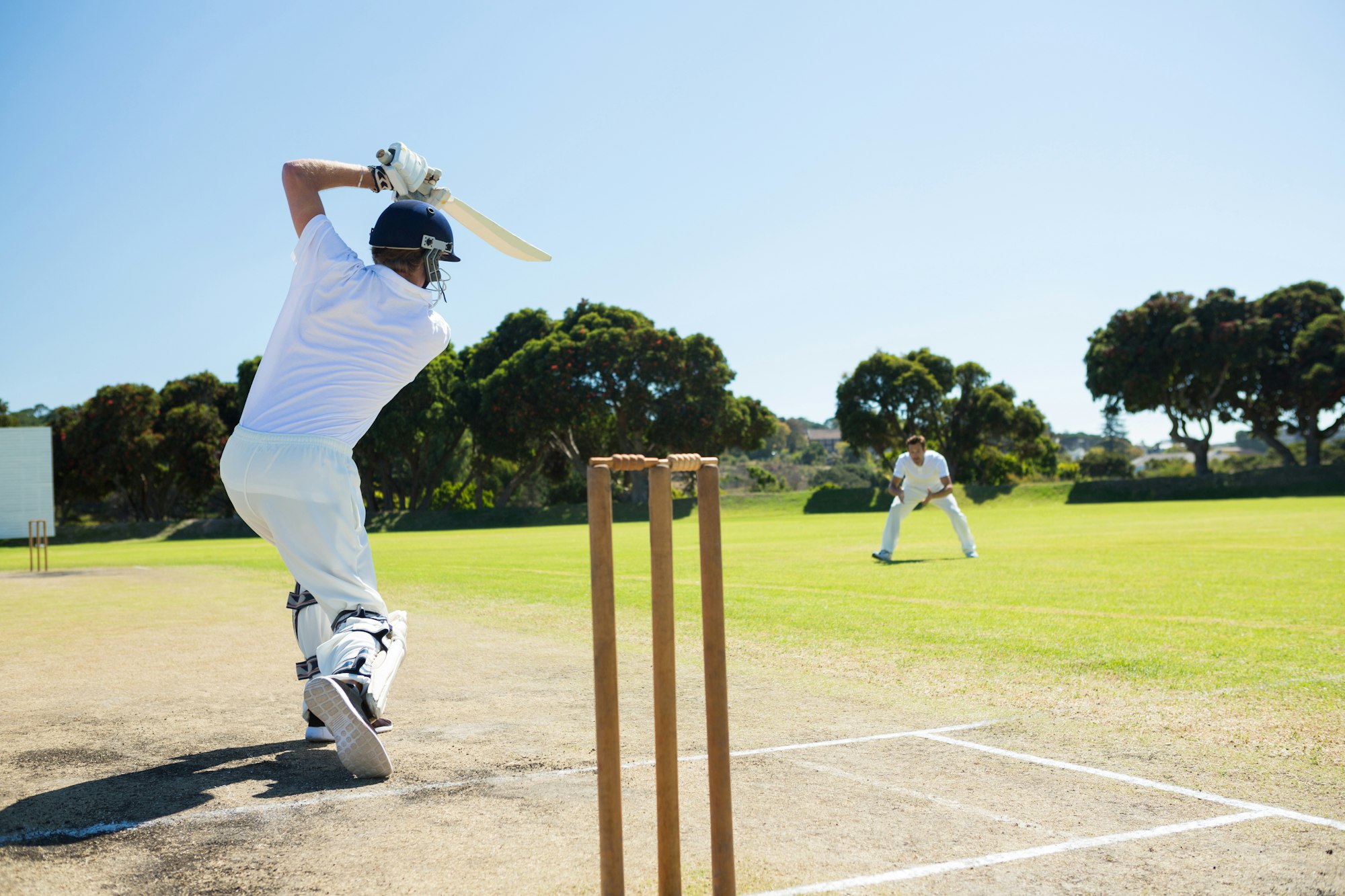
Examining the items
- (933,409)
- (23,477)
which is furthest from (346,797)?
(933,409)

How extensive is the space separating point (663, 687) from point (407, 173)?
2813 mm

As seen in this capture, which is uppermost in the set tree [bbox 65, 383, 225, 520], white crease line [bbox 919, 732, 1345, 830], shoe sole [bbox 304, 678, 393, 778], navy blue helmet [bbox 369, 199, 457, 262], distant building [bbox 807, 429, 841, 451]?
distant building [bbox 807, 429, 841, 451]

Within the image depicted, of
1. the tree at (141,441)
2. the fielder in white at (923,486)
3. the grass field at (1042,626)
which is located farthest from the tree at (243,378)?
the fielder in white at (923,486)

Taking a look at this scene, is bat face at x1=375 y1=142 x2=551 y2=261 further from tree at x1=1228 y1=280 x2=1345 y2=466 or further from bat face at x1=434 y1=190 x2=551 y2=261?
tree at x1=1228 y1=280 x2=1345 y2=466

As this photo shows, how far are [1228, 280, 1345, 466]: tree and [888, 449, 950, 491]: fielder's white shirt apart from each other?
41317 millimetres

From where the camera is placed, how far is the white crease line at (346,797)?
3.26 m

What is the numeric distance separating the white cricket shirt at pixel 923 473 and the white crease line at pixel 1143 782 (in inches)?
451

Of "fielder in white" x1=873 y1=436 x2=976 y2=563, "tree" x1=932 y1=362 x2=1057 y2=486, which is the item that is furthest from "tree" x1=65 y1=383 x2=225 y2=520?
"fielder in white" x1=873 y1=436 x2=976 y2=563

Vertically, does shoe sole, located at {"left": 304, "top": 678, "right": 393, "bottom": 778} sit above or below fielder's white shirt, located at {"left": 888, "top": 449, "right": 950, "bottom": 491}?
below

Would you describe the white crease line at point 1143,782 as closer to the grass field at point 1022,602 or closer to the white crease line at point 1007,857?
the white crease line at point 1007,857

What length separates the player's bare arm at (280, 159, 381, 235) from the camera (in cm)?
424

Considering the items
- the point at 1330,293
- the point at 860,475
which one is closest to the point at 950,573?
the point at 1330,293

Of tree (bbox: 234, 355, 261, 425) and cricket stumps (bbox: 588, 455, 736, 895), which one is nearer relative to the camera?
cricket stumps (bbox: 588, 455, 736, 895)

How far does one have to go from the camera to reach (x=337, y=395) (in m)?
4.18
